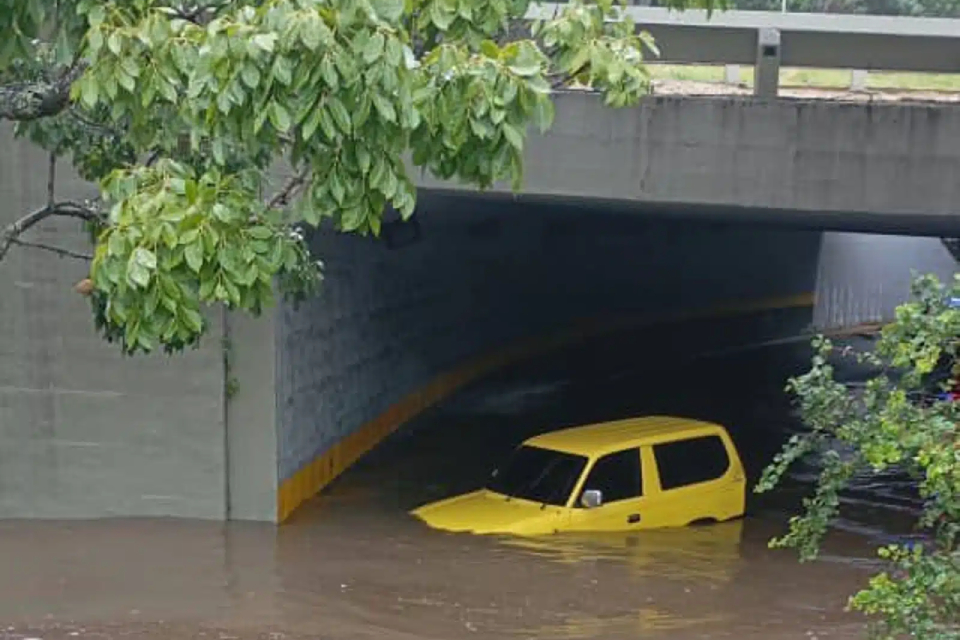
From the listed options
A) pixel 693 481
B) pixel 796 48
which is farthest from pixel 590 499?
pixel 796 48

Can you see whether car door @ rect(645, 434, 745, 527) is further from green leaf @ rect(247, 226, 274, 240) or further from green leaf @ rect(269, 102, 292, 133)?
green leaf @ rect(269, 102, 292, 133)

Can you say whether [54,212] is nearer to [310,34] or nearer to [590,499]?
[310,34]

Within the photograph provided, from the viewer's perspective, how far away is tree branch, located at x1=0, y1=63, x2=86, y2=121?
730 centimetres

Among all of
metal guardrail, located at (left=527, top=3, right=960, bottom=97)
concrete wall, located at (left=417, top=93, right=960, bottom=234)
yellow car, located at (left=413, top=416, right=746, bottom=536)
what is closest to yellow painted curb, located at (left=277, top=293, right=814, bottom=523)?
yellow car, located at (left=413, top=416, right=746, bottom=536)

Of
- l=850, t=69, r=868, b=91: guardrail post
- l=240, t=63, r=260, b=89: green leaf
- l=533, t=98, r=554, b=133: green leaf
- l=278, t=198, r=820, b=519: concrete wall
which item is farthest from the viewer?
Result: l=850, t=69, r=868, b=91: guardrail post

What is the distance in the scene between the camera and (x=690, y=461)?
1309cm

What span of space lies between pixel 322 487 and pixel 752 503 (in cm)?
461

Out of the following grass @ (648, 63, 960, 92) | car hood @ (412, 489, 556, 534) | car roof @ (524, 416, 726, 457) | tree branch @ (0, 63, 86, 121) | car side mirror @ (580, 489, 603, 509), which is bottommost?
car hood @ (412, 489, 556, 534)

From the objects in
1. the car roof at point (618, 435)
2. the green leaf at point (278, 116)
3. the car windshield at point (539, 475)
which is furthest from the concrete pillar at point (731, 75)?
the green leaf at point (278, 116)

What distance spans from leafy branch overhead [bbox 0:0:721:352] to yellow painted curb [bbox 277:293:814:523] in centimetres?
764

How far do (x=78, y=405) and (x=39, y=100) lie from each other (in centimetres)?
625

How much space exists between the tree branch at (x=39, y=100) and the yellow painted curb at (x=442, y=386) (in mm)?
6435

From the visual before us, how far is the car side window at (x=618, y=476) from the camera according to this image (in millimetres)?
12367

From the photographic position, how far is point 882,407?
6172mm
